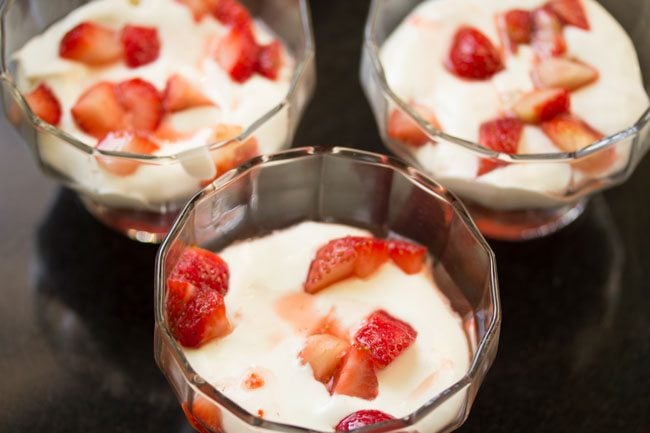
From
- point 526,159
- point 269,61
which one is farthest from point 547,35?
point 269,61

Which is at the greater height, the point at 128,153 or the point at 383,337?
the point at 128,153

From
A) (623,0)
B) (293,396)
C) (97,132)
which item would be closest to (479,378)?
(293,396)

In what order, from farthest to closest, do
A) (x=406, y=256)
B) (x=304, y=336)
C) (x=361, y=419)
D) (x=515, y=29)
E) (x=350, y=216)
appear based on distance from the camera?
(x=515, y=29), (x=350, y=216), (x=406, y=256), (x=304, y=336), (x=361, y=419)

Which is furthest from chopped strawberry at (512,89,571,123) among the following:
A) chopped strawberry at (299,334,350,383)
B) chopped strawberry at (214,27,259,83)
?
chopped strawberry at (299,334,350,383)

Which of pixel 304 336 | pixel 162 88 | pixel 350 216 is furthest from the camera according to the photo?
pixel 162 88

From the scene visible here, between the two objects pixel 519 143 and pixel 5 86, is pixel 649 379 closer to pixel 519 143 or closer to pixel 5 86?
pixel 519 143

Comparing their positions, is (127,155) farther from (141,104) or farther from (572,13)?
(572,13)

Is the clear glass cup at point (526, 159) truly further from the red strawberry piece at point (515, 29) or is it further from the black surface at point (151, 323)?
the red strawberry piece at point (515, 29)
